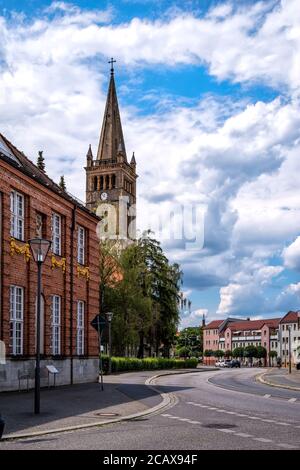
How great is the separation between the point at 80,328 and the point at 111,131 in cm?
10309

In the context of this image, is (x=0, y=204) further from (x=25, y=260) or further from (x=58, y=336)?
(x=58, y=336)

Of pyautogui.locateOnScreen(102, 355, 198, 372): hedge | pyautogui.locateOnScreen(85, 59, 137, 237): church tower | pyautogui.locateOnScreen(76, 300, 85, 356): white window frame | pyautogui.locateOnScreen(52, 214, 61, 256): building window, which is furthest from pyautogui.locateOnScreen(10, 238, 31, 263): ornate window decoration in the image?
pyautogui.locateOnScreen(85, 59, 137, 237): church tower

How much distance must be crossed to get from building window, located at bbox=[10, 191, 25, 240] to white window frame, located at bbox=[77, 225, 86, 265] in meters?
7.06

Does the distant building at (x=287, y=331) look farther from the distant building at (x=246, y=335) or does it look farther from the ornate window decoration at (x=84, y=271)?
the ornate window decoration at (x=84, y=271)

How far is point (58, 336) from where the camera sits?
32594 millimetres

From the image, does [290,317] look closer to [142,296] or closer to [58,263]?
[142,296]

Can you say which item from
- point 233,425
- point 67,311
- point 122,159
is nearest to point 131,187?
point 122,159

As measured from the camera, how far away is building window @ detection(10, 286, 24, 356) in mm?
27536

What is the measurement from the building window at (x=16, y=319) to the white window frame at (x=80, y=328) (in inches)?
274

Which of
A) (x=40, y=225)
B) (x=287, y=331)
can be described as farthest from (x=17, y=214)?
(x=287, y=331)

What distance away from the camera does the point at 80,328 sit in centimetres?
3553

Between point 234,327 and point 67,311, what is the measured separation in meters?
163

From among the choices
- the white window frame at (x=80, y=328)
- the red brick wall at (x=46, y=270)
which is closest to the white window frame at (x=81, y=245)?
the red brick wall at (x=46, y=270)

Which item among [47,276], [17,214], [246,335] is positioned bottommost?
[246,335]
